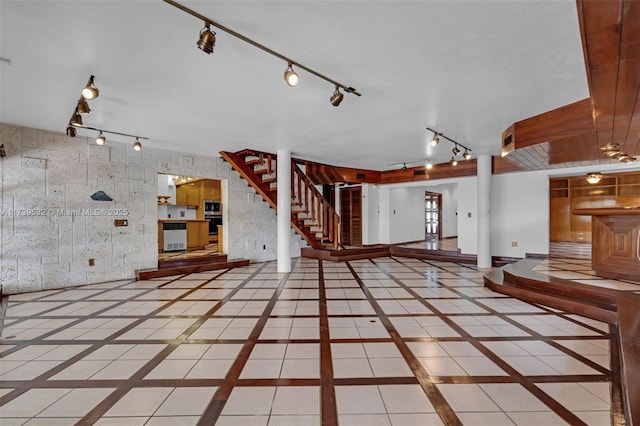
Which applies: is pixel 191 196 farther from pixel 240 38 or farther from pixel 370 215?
pixel 240 38

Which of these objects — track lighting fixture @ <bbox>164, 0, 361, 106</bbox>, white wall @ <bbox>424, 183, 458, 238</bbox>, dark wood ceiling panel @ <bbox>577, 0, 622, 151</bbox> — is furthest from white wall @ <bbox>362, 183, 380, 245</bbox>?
→ dark wood ceiling panel @ <bbox>577, 0, 622, 151</bbox>

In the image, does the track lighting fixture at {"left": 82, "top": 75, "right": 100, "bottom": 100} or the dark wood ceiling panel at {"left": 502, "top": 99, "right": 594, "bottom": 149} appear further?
the dark wood ceiling panel at {"left": 502, "top": 99, "right": 594, "bottom": 149}

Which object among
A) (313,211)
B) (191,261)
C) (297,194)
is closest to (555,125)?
(313,211)

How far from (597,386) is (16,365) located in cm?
481

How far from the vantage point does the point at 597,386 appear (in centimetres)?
215

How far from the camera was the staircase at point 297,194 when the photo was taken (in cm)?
722

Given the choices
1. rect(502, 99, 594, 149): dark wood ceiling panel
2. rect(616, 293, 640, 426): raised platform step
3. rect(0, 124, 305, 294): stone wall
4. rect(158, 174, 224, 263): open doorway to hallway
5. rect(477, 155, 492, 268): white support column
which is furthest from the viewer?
rect(158, 174, 224, 263): open doorway to hallway

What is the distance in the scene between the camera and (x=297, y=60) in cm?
276

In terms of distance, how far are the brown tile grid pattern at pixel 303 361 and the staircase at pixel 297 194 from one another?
339cm

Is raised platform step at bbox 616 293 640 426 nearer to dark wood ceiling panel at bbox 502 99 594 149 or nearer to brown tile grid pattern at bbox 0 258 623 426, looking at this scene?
brown tile grid pattern at bbox 0 258 623 426

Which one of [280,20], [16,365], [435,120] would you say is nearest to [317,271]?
[435,120]

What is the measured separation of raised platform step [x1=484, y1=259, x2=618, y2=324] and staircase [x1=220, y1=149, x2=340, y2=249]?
4051mm

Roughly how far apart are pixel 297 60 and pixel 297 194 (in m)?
4.97

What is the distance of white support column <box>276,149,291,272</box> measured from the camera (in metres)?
6.62
